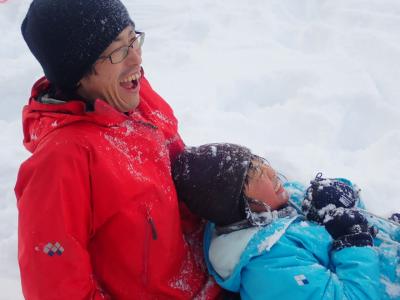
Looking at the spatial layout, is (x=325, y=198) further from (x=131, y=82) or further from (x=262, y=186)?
(x=131, y=82)

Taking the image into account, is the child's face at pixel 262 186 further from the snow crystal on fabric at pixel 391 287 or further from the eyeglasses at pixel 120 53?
the eyeglasses at pixel 120 53

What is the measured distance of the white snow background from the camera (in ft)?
9.55

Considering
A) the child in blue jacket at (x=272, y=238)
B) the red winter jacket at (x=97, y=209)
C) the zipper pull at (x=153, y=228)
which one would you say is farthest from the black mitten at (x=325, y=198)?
the zipper pull at (x=153, y=228)

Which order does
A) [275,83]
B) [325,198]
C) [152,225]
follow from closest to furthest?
[152,225] < [325,198] < [275,83]

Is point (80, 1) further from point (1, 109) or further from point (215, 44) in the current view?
point (215, 44)

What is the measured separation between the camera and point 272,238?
1646mm

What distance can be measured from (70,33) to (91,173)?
0.46 m

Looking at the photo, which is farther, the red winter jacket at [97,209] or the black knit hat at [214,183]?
the black knit hat at [214,183]

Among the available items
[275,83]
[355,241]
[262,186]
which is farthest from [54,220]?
[275,83]

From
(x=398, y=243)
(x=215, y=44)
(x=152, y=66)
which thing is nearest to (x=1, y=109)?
(x=152, y=66)

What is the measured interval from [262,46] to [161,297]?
11.5ft

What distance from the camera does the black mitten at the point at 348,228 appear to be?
5.65 ft

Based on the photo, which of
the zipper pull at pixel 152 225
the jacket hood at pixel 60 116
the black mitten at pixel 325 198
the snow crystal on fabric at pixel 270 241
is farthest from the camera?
the black mitten at pixel 325 198

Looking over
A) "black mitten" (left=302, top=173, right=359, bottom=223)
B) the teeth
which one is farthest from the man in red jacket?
"black mitten" (left=302, top=173, right=359, bottom=223)
